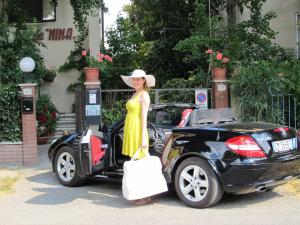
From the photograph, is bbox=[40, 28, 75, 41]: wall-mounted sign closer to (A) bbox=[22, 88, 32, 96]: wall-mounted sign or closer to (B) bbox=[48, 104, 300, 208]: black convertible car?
(A) bbox=[22, 88, 32, 96]: wall-mounted sign

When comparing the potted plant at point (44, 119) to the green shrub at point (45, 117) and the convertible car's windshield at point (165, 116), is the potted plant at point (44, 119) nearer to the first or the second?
the green shrub at point (45, 117)

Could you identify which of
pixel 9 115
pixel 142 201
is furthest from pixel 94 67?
pixel 142 201

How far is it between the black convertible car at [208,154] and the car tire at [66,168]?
476 mm

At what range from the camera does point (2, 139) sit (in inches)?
450

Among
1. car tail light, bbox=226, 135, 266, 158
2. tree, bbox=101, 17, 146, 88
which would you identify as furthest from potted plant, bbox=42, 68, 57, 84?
car tail light, bbox=226, 135, 266, 158

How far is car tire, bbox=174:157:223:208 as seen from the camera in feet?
22.4

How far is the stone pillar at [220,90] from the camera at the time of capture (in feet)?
38.7

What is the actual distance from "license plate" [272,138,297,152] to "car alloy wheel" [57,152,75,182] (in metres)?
3.59

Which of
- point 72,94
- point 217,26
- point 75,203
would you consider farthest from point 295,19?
point 75,203

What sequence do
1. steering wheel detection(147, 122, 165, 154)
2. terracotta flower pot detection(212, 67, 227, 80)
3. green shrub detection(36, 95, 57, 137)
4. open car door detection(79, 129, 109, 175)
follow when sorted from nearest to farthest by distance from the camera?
steering wheel detection(147, 122, 165, 154)
open car door detection(79, 129, 109, 175)
terracotta flower pot detection(212, 67, 227, 80)
green shrub detection(36, 95, 57, 137)

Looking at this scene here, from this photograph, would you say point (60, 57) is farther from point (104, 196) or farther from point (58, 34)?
point (104, 196)

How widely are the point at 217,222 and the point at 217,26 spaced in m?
9.39

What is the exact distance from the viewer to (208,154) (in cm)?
689

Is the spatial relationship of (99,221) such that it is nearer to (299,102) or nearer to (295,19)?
(299,102)
